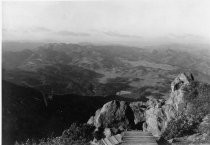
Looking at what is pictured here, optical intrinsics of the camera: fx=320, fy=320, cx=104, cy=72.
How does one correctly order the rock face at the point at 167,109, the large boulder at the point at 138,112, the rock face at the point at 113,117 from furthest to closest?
the large boulder at the point at 138,112
the rock face at the point at 113,117
the rock face at the point at 167,109

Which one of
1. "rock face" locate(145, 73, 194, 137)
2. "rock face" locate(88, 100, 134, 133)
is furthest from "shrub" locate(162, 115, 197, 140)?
"rock face" locate(88, 100, 134, 133)

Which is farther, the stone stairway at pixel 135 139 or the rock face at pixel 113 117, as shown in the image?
the rock face at pixel 113 117

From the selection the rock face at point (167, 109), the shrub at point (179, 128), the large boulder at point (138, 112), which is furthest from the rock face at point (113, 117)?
the shrub at point (179, 128)

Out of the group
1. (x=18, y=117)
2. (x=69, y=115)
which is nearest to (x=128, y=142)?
(x=18, y=117)

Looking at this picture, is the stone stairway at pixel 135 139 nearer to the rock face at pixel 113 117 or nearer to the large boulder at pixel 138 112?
the rock face at pixel 113 117

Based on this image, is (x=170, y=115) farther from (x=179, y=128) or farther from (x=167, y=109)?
(x=179, y=128)

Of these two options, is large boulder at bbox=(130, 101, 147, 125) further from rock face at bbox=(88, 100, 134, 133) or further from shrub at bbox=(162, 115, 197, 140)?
shrub at bbox=(162, 115, 197, 140)

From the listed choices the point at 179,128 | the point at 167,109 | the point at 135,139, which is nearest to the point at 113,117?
the point at 167,109
